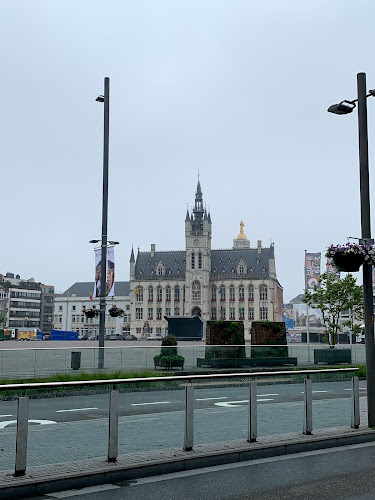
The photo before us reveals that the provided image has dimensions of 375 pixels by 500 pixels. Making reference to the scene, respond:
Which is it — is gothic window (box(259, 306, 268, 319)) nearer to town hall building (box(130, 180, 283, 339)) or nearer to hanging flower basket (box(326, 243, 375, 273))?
town hall building (box(130, 180, 283, 339))

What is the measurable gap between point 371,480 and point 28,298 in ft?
516

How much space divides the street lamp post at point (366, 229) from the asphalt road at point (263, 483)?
7.74 feet

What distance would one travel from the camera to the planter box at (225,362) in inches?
1098

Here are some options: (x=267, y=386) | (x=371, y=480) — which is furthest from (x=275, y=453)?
(x=371, y=480)

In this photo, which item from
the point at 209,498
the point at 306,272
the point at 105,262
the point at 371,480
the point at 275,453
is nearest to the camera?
the point at 209,498

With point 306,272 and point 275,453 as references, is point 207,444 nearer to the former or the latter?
point 275,453

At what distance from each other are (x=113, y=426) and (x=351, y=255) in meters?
5.82

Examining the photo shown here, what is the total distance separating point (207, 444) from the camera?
904cm

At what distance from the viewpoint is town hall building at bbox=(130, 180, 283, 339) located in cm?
15212

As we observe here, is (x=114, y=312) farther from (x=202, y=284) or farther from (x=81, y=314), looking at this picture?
(x=81, y=314)

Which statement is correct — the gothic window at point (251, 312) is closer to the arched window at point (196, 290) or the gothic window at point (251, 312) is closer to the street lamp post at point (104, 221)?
the arched window at point (196, 290)

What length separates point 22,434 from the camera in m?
7.20

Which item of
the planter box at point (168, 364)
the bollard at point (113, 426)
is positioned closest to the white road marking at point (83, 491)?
the bollard at point (113, 426)

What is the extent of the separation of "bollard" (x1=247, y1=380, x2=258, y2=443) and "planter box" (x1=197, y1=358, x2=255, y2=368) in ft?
60.4
